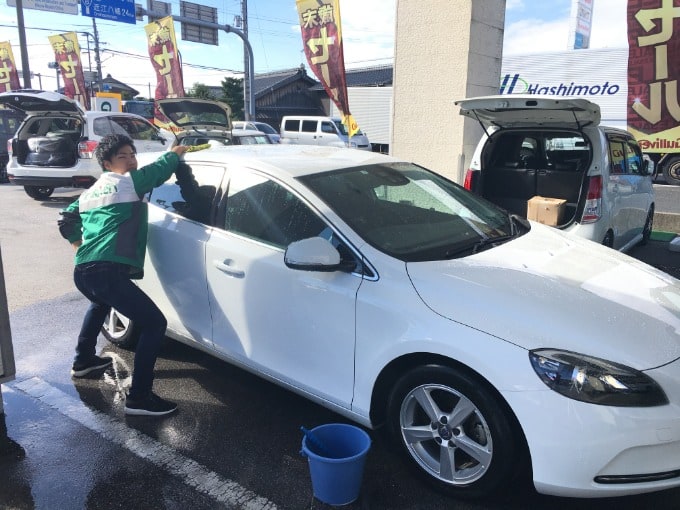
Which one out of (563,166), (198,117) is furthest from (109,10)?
(563,166)

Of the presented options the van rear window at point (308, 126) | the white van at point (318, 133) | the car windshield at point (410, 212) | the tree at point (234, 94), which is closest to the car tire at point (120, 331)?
the car windshield at point (410, 212)

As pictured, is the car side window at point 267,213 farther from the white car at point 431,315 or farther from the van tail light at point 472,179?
the van tail light at point 472,179

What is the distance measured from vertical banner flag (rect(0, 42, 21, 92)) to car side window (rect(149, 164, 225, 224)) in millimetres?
26473

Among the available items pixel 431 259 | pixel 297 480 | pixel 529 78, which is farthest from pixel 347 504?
pixel 529 78

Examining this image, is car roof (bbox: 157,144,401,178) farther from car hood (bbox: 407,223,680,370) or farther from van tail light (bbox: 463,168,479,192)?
van tail light (bbox: 463,168,479,192)

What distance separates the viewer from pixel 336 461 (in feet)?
7.50

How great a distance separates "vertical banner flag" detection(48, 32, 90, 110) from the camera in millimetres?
21953

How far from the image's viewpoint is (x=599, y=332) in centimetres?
222

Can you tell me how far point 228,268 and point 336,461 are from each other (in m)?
1.33

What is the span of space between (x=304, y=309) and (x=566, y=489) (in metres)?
1.41

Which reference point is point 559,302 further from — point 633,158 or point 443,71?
point 443,71

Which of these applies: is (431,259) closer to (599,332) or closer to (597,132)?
(599,332)

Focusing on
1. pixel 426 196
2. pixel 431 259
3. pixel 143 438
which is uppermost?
pixel 426 196

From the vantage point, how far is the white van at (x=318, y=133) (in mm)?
23531
